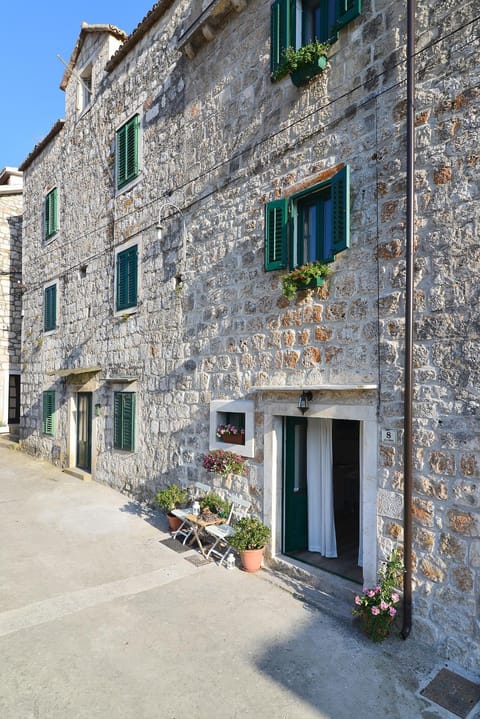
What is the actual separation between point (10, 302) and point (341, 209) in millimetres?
14741

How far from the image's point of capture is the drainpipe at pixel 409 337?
181 inches

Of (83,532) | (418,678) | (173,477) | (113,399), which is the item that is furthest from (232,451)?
(113,399)

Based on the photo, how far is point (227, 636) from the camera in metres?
4.70

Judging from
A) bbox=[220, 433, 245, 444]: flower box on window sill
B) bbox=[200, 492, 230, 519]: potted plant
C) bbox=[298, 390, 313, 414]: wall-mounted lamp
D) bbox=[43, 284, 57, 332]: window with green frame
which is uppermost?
bbox=[43, 284, 57, 332]: window with green frame

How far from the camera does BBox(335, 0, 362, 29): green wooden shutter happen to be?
5387 mm

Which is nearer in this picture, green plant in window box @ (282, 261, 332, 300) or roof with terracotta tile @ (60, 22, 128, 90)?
green plant in window box @ (282, 261, 332, 300)

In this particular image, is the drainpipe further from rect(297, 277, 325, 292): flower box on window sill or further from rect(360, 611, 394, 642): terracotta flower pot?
rect(297, 277, 325, 292): flower box on window sill

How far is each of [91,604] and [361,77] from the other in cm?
654

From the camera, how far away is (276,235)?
6.21 m

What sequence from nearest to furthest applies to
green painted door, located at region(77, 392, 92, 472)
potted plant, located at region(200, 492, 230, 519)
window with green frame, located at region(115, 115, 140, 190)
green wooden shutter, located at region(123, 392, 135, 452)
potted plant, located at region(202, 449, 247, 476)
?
potted plant, located at region(202, 449, 247, 476)
potted plant, located at region(200, 492, 230, 519)
green wooden shutter, located at region(123, 392, 135, 452)
window with green frame, located at region(115, 115, 140, 190)
green painted door, located at region(77, 392, 92, 472)

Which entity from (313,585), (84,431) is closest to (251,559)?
(313,585)

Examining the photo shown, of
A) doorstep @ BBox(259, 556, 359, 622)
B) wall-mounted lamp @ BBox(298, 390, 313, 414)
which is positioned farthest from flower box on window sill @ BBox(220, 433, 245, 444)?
doorstep @ BBox(259, 556, 359, 622)

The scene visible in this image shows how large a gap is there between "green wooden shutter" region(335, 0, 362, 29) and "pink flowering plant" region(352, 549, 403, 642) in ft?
18.9

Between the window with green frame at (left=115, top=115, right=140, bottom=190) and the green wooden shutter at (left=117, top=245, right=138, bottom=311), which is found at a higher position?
the window with green frame at (left=115, top=115, right=140, bottom=190)
